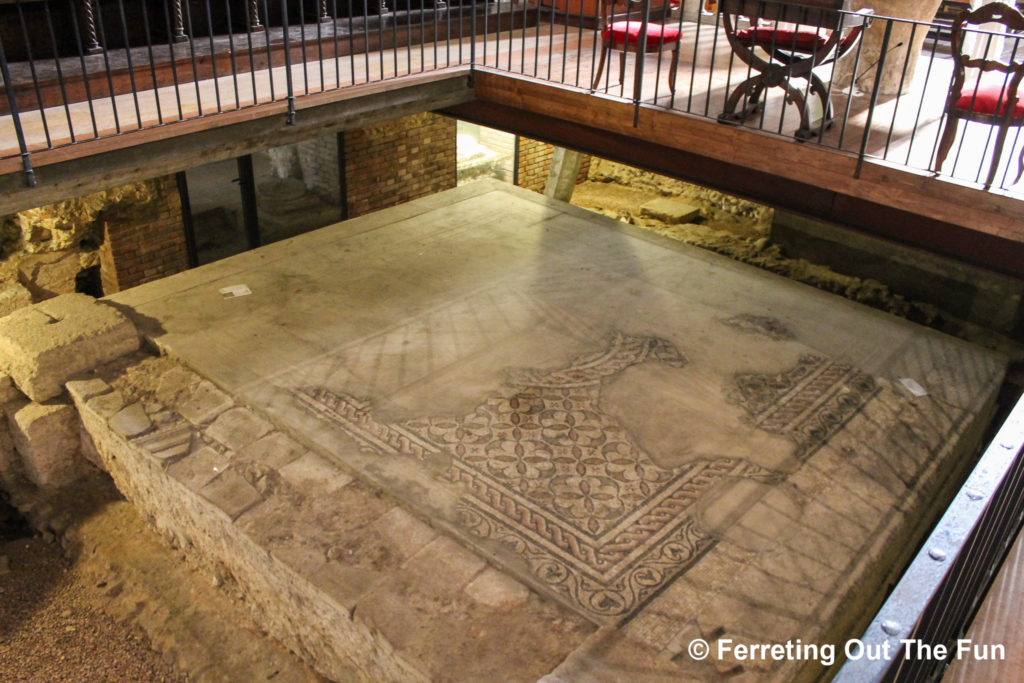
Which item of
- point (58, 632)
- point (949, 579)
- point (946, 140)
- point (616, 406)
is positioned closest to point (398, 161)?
point (616, 406)

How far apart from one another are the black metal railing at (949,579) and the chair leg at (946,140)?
2899 mm

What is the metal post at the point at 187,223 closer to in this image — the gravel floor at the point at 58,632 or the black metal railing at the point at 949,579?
the gravel floor at the point at 58,632

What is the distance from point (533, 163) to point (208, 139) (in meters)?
6.65

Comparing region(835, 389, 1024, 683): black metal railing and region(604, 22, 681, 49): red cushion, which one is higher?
region(604, 22, 681, 49): red cushion

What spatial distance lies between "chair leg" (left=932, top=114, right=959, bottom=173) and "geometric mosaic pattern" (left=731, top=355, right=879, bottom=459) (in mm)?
1743

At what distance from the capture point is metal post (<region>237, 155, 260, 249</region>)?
327 inches

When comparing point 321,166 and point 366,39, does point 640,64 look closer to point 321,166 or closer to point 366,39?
point 366,39

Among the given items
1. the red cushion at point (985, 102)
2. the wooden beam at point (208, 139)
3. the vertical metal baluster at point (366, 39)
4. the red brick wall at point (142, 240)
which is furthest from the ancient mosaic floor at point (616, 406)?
the red cushion at point (985, 102)

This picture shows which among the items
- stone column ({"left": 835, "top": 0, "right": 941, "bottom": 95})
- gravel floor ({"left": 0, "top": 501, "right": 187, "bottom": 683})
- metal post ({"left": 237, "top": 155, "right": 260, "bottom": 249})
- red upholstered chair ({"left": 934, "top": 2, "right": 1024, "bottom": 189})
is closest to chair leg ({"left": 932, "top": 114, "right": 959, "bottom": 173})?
red upholstered chair ({"left": 934, "top": 2, "right": 1024, "bottom": 189})

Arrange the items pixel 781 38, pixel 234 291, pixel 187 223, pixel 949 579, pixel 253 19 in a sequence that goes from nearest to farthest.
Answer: pixel 949 579, pixel 781 38, pixel 253 19, pixel 234 291, pixel 187 223

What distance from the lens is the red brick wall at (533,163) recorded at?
10.9 meters

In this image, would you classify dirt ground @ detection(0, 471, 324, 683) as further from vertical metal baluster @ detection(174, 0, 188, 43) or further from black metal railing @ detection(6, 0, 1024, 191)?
vertical metal baluster @ detection(174, 0, 188, 43)

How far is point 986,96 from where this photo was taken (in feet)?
14.6

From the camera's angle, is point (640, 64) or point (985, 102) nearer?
point (985, 102)
